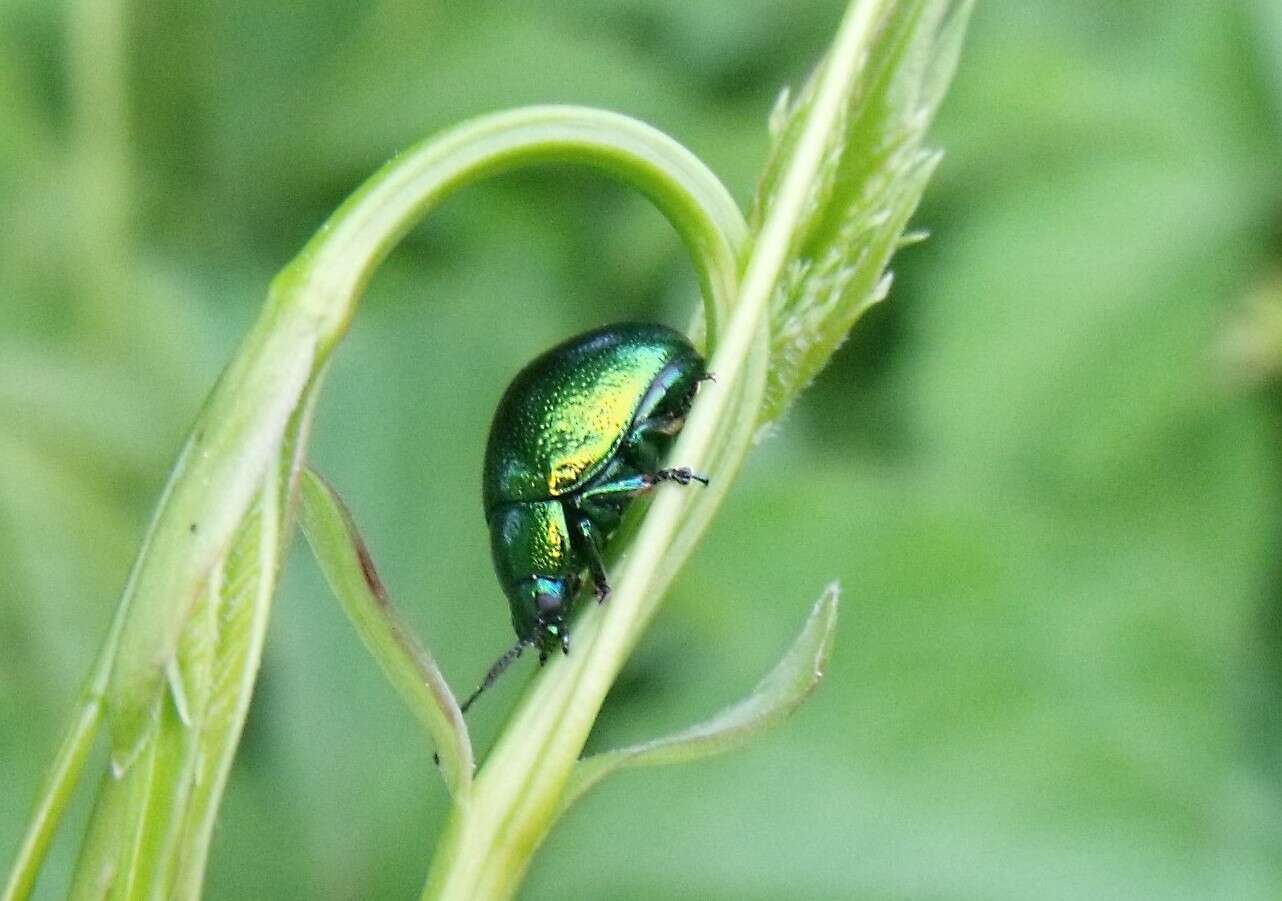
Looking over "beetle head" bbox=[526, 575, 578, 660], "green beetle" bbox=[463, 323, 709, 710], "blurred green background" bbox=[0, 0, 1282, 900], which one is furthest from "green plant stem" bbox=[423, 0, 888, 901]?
"blurred green background" bbox=[0, 0, 1282, 900]

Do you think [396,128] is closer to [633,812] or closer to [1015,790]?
[633,812]

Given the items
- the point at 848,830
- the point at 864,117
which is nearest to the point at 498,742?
the point at 864,117

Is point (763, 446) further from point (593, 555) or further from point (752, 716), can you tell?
point (752, 716)

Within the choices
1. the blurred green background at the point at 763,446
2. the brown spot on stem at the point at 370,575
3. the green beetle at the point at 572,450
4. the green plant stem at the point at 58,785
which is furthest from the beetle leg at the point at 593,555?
the blurred green background at the point at 763,446

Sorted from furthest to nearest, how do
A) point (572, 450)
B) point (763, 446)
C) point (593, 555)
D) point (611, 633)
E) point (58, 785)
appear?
point (763, 446)
point (572, 450)
point (593, 555)
point (611, 633)
point (58, 785)

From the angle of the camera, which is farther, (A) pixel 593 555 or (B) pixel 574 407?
(B) pixel 574 407

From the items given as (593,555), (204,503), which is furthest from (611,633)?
(593,555)
